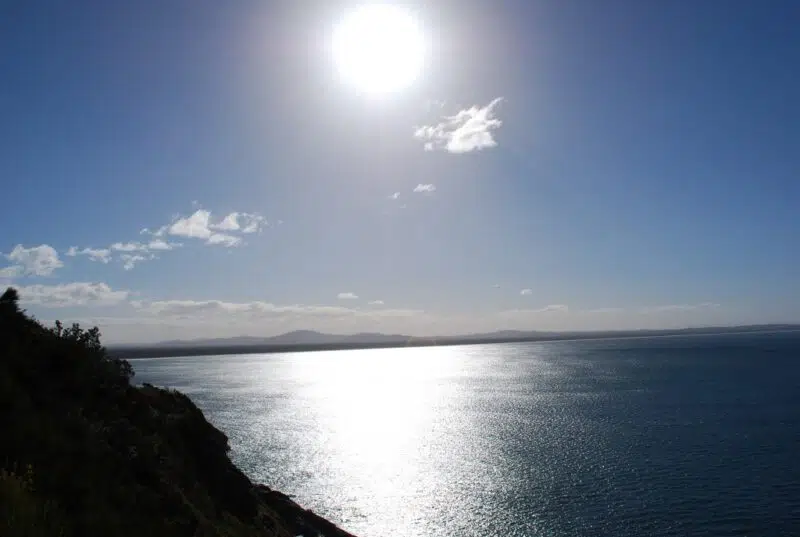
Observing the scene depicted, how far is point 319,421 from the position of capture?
106625 millimetres

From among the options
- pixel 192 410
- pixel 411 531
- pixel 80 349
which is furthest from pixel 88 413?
pixel 411 531

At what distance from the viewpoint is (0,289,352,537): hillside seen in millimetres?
14672

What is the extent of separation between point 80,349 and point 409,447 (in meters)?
64.8

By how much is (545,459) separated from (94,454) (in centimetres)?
5874

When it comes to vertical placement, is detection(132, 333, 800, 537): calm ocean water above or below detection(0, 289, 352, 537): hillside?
below

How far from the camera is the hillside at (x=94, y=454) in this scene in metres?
14.7

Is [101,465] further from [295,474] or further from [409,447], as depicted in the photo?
[409,447]

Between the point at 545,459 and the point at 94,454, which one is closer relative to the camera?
the point at 94,454

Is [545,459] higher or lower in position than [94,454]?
lower

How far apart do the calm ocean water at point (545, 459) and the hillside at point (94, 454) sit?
23.4 meters

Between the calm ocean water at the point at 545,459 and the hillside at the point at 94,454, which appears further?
the calm ocean water at the point at 545,459

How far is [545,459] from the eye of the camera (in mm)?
65625

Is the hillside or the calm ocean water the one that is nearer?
the hillside

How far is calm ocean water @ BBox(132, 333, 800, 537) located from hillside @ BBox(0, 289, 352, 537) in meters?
23.4
